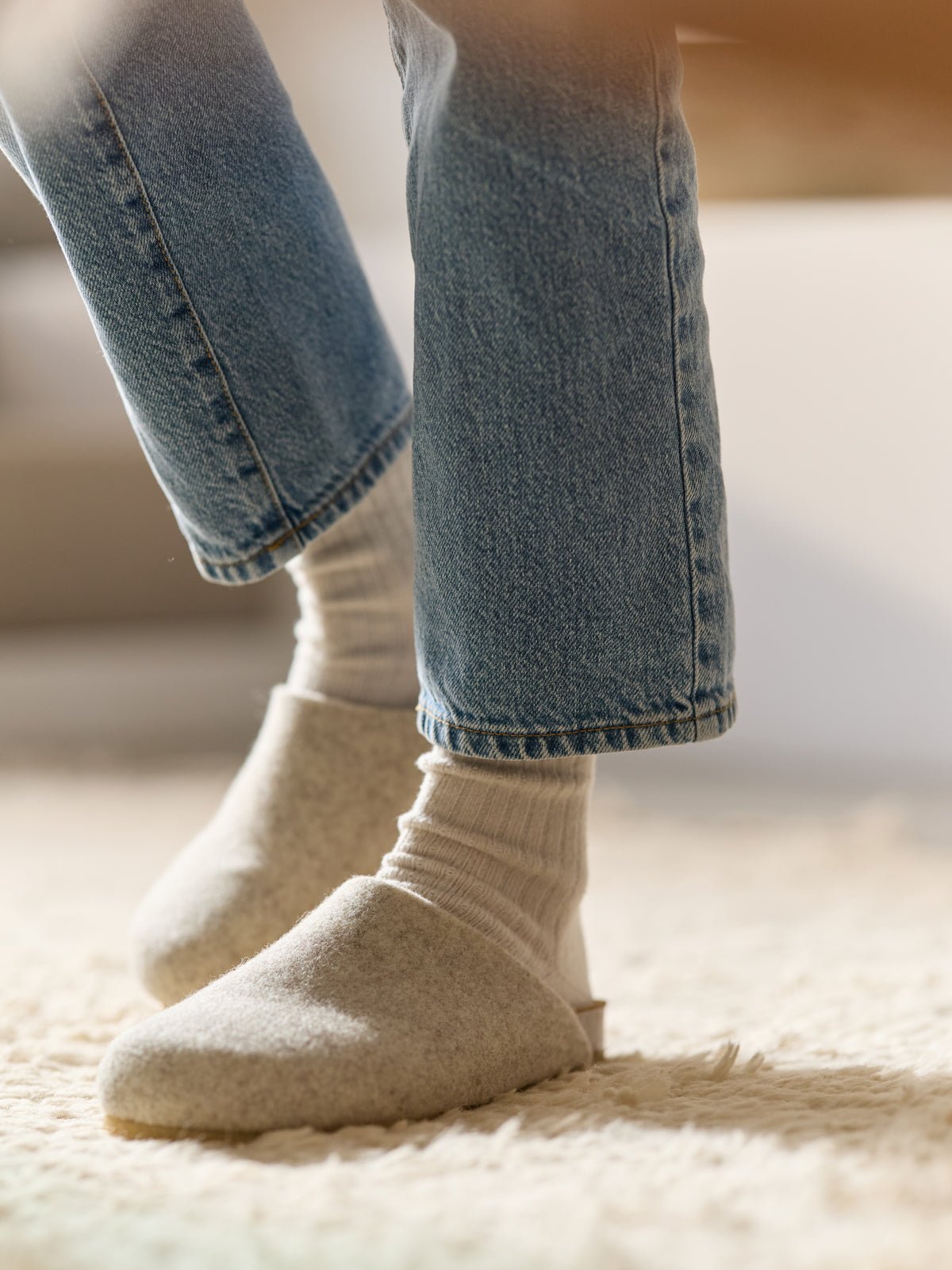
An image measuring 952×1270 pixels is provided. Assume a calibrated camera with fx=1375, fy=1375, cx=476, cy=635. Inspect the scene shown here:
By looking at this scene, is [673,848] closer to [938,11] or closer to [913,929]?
[913,929]

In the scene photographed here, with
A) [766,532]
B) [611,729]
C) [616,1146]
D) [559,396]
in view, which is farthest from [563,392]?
[766,532]

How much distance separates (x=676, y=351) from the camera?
1.38 ft

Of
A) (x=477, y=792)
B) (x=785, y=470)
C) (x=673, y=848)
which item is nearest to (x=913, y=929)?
(x=673, y=848)

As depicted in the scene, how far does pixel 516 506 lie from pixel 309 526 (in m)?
0.17

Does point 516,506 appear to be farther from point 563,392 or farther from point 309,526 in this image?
point 309,526

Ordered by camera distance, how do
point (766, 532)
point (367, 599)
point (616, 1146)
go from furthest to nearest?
point (766, 532) < point (367, 599) < point (616, 1146)

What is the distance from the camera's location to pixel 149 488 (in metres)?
1.52

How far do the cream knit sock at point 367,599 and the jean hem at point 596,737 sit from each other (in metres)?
0.22

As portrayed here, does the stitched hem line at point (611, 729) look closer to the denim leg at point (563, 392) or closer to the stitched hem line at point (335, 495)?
the denim leg at point (563, 392)

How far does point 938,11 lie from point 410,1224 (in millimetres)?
307

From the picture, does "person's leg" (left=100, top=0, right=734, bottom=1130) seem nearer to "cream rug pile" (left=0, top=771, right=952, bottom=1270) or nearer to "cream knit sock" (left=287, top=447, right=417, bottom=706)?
"cream rug pile" (left=0, top=771, right=952, bottom=1270)

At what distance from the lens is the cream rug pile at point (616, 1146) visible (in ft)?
1.05

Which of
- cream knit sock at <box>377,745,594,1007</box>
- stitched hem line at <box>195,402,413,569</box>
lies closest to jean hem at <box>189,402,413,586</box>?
stitched hem line at <box>195,402,413,569</box>

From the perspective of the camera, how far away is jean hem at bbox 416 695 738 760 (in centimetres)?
43
